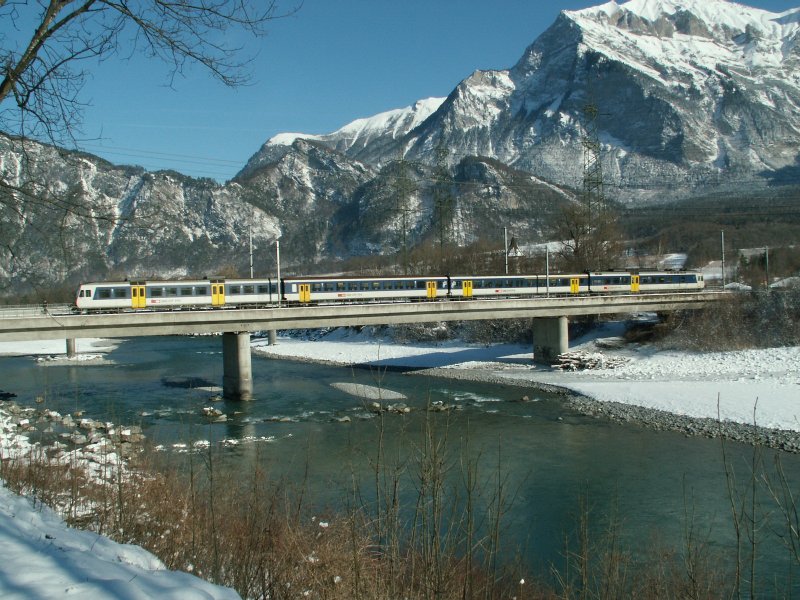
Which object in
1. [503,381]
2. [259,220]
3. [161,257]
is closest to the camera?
[503,381]

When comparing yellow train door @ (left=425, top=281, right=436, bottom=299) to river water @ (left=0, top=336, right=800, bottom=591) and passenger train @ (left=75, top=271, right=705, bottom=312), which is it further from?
river water @ (left=0, top=336, right=800, bottom=591)

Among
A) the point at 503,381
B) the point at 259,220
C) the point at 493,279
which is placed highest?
the point at 259,220

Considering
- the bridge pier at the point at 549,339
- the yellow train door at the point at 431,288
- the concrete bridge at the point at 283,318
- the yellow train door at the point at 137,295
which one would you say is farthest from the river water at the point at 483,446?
the bridge pier at the point at 549,339

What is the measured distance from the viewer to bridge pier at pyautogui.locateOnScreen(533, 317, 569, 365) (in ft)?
135

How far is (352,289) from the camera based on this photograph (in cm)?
4234

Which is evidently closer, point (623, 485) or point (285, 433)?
point (623, 485)

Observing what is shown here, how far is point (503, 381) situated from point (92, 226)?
29.8 meters

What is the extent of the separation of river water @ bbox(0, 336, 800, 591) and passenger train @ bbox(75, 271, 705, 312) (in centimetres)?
460

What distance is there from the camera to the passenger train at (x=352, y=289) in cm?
3591

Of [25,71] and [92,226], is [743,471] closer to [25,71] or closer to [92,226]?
[92,226]

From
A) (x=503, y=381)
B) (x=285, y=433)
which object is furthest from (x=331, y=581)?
(x=503, y=381)

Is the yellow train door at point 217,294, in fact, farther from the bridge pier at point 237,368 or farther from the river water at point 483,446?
the bridge pier at point 237,368

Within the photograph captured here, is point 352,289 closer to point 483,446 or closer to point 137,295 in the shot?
point 137,295

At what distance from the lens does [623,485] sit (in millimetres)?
16203
